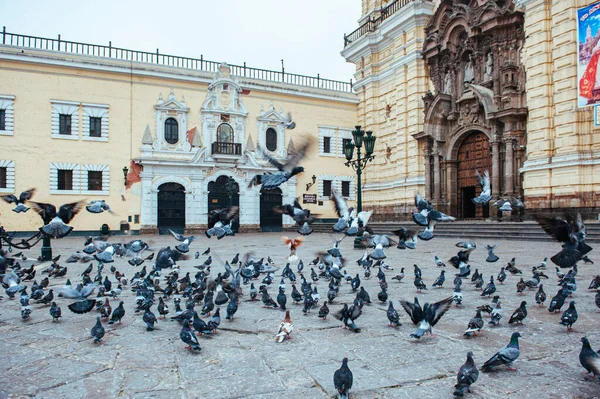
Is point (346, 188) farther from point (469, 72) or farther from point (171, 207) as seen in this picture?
point (171, 207)

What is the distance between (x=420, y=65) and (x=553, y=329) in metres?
22.4

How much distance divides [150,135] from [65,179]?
193 inches

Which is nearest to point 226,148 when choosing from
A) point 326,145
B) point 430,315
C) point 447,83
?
point 326,145

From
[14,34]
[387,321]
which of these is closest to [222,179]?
[14,34]

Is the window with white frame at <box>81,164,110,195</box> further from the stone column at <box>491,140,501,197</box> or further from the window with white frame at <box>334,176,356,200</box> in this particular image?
the stone column at <box>491,140,501,197</box>

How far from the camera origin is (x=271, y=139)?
29.0 meters

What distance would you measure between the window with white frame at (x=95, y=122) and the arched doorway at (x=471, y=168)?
1877cm

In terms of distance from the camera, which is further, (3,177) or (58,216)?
(3,177)

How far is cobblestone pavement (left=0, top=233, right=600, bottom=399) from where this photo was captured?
132 inches

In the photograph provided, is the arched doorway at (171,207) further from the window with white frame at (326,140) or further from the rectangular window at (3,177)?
the window with white frame at (326,140)

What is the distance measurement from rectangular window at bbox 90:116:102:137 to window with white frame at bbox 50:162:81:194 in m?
1.95

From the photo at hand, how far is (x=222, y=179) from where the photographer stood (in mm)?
27562

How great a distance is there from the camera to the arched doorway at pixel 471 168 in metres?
21.9

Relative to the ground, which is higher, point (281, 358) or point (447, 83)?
point (447, 83)
